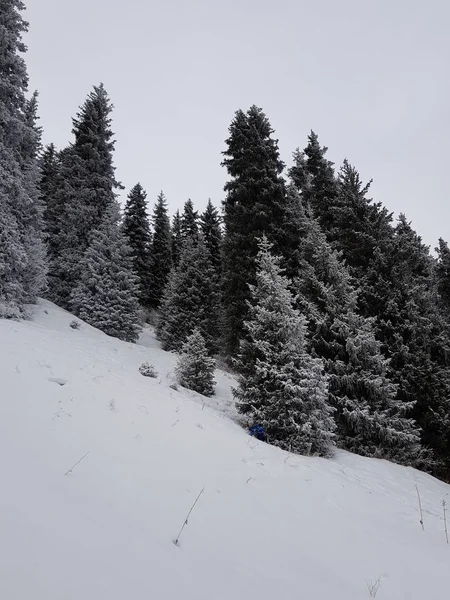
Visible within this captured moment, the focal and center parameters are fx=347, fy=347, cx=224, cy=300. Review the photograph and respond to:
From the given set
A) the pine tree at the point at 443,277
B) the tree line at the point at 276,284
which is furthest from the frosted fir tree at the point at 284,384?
the pine tree at the point at 443,277

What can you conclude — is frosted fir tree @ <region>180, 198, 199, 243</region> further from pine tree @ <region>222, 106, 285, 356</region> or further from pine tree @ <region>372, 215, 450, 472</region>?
pine tree @ <region>372, 215, 450, 472</region>

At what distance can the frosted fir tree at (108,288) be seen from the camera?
62.9 feet

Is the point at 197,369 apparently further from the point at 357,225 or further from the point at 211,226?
the point at 211,226

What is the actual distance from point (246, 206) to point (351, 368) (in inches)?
423

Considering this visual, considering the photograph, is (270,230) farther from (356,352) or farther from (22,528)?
(22,528)

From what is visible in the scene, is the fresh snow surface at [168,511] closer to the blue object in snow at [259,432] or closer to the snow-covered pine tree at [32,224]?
the blue object in snow at [259,432]

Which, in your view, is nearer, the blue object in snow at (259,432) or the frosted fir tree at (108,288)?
the blue object in snow at (259,432)

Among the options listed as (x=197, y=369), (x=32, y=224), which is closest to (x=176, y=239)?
(x=32, y=224)

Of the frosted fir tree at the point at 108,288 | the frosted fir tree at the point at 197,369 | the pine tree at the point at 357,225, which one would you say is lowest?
the frosted fir tree at the point at 197,369

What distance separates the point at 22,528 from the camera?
2.57m

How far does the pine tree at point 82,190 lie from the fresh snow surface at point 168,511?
15.0m

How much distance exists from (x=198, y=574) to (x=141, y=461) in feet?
6.26

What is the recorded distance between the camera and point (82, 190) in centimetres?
2322

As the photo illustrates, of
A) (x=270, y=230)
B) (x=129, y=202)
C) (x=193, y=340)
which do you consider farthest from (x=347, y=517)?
(x=129, y=202)
